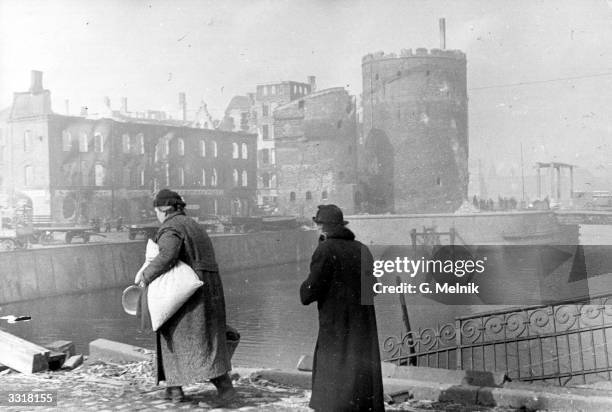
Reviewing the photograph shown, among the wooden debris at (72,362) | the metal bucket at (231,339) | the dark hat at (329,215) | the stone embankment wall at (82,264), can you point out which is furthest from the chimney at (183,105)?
the dark hat at (329,215)

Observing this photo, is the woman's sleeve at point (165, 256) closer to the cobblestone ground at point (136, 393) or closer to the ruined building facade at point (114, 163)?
the cobblestone ground at point (136, 393)

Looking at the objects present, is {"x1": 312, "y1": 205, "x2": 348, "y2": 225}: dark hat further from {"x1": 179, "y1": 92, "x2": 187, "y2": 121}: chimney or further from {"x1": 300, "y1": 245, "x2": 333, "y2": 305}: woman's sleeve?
{"x1": 179, "y1": 92, "x2": 187, "y2": 121}: chimney

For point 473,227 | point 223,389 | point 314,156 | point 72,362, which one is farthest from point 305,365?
point 473,227

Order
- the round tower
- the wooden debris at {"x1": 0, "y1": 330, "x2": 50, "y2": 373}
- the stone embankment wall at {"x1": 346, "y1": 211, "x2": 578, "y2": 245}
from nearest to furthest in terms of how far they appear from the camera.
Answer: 1. the wooden debris at {"x1": 0, "y1": 330, "x2": 50, "y2": 373}
2. the round tower
3. the stone embankment wall at {"x1": 346, "y1": 211, "x2": 578, "y2": 245}

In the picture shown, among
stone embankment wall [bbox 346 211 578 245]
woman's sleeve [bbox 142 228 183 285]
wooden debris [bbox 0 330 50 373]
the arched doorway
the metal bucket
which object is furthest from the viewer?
the arched doorway

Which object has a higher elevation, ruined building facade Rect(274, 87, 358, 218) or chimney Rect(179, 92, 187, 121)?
chimney Rect(179, 92, 187, 121)

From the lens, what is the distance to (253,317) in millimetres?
17094

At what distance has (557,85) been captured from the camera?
10.4m

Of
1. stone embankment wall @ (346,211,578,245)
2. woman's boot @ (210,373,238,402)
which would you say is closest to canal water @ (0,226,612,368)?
stone embankment wall @ (346,211,578,245)

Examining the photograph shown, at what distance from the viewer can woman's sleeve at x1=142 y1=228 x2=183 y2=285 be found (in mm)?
4133

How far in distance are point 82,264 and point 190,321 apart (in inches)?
701

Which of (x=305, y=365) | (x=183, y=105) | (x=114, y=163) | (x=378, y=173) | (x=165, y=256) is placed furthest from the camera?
(x=114, y=163)

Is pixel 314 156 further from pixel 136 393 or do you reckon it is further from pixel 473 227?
pixel 136 393

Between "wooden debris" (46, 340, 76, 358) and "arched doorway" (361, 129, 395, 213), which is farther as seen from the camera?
"arched doorway" (361, 129, 395, 213)
